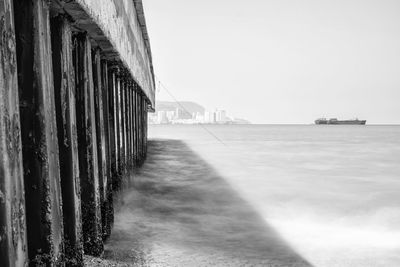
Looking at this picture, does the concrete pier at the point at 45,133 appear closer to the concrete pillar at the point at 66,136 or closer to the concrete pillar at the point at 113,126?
the concrete pillar at the point at 66,136

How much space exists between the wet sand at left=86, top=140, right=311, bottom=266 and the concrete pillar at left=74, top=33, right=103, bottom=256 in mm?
190

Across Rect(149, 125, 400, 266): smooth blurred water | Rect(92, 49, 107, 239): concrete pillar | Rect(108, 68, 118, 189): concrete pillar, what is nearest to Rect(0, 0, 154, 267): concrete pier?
Rect(92, 49, 107, 239): concrete pillar

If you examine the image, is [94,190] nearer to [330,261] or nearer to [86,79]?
[86,79]

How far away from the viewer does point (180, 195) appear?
6.40m

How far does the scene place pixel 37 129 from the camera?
1.57 meters

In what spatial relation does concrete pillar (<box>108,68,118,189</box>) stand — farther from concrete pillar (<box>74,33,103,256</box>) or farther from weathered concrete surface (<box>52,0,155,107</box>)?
concrete pillar (<box>74,33,103,256</box>)

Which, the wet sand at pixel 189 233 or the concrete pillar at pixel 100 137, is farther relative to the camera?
the wet sand at pixel 189 233

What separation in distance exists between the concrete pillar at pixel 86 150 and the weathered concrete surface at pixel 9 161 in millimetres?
1160

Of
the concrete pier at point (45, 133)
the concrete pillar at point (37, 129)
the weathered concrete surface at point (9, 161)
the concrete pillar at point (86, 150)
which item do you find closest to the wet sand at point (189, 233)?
the concrete pillar at point (86, 150)

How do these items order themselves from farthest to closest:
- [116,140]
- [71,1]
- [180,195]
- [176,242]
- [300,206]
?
[180,195]
[300,206]
[116,140]
[176,242]
[71,1]

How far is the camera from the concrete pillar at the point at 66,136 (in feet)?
6.34

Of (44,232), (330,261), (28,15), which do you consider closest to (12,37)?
(28,15)

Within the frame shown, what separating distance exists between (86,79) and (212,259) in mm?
1741

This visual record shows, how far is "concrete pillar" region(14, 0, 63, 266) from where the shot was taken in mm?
1547
